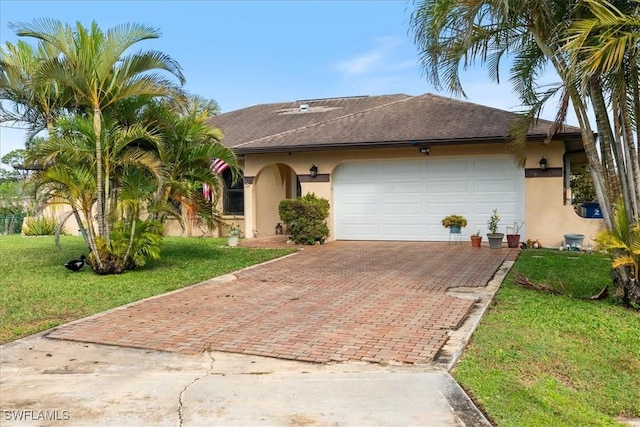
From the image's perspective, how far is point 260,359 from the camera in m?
4.85

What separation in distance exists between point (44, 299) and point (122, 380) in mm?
4227

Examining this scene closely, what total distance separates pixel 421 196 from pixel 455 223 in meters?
1.45

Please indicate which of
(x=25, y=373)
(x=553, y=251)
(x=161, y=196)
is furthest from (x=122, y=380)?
(x=553, y=251)

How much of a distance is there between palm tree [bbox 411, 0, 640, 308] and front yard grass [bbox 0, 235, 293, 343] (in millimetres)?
5891

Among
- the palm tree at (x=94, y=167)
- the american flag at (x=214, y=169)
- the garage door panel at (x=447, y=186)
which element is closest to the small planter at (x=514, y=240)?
the garage door panel at (x=447, y=186)

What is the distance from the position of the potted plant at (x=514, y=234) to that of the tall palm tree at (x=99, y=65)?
373 inches

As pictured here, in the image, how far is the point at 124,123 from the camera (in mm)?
10109

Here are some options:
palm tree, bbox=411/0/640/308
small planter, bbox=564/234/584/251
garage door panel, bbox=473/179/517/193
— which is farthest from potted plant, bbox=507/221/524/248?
palm tree, bbox=411/0/640/308

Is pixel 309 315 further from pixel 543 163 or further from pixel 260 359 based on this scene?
pixel 543 163

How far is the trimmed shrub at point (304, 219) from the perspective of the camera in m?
14.5

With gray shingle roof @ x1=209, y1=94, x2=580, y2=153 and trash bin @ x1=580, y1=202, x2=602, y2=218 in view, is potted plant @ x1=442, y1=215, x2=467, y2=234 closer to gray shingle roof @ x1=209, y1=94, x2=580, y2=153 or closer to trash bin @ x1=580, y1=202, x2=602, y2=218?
gray shingle roof @ x1=209, y1=94, x2=580, y2=153

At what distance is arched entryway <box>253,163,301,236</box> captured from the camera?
17.4 metres

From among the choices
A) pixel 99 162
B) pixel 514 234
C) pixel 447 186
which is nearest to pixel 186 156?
pixel 99 162

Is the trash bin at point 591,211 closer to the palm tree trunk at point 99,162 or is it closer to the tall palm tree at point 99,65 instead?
the tall palm tree at point 99,65
